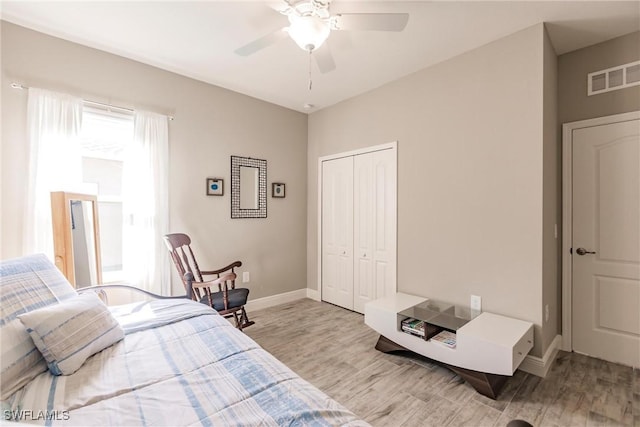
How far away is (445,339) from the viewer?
2.35 meters

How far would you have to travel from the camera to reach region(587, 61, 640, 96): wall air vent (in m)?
2.38

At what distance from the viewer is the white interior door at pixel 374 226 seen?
3.39m

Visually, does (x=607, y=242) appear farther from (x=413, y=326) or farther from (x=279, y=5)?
(x=279, y=5)

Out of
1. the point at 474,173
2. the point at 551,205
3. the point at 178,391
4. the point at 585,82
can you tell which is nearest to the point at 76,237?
the point at 178,391

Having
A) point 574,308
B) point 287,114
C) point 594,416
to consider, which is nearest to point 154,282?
point 287,114

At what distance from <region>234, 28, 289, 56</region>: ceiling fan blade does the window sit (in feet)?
4.99

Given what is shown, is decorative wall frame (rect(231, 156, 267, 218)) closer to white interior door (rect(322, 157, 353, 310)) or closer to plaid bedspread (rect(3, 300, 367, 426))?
white interior door (rect(322, 157, 353, 310))

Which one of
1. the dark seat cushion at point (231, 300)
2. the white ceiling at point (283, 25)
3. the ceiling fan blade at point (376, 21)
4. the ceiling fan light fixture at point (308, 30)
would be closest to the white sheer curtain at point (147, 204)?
the dark seat cushion at point (231, 300)

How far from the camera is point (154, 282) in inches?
116

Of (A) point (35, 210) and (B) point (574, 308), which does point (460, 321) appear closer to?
(B) point (574, 308)

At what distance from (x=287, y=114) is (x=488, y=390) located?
3793 mm

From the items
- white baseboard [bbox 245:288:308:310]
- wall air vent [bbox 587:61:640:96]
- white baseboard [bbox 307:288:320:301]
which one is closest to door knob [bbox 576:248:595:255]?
wall air vent [bbox 587:61:640:96]

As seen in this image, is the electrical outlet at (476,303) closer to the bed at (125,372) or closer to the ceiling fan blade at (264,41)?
the bed at (125,372)

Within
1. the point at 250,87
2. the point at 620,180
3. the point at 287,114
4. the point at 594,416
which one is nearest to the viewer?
the point at 594,416
